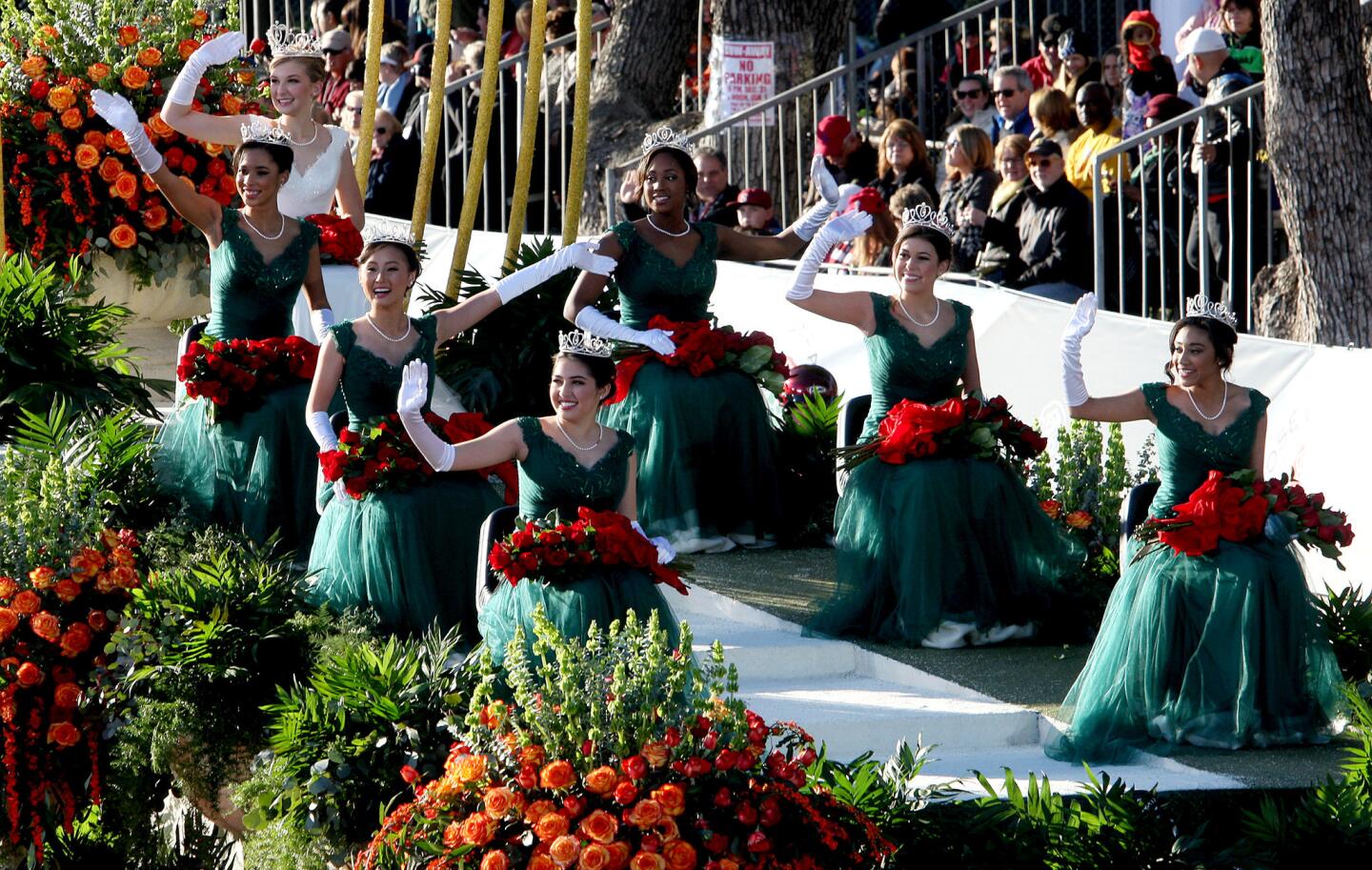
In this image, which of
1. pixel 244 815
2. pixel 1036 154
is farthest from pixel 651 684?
pixel 1036 154

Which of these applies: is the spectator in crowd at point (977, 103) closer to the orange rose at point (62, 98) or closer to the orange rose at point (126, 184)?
the orange rose at point (126, 184)

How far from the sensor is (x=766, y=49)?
14.3m

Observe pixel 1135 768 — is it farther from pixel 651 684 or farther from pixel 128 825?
pixel 128 825

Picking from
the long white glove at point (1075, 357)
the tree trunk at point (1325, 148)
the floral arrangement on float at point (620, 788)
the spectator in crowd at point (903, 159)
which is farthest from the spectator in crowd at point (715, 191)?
the floral arrangement on float at point (620, 788)

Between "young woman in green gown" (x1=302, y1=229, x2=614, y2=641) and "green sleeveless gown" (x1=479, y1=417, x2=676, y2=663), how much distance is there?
541mm

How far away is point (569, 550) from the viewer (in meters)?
6.83

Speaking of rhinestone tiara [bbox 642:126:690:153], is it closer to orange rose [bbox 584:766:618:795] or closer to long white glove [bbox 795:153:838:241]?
long white glove [bbox 795:153:838:241]

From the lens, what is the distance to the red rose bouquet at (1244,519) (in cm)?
707

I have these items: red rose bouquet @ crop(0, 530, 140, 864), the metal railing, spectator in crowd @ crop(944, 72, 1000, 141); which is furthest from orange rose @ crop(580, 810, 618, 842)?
spectator in crowd @ crop(944, 72, 1000, 141)

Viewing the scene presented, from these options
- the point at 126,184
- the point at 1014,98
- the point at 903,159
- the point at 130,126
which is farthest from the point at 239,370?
the point at 1014,98

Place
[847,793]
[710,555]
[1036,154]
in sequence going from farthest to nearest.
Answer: [1036,154] < [710,555] < [847,793]

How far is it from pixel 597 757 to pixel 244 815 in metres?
1.67

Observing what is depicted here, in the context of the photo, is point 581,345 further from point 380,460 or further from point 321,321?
point 321,321

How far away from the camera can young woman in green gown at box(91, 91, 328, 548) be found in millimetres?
8648
